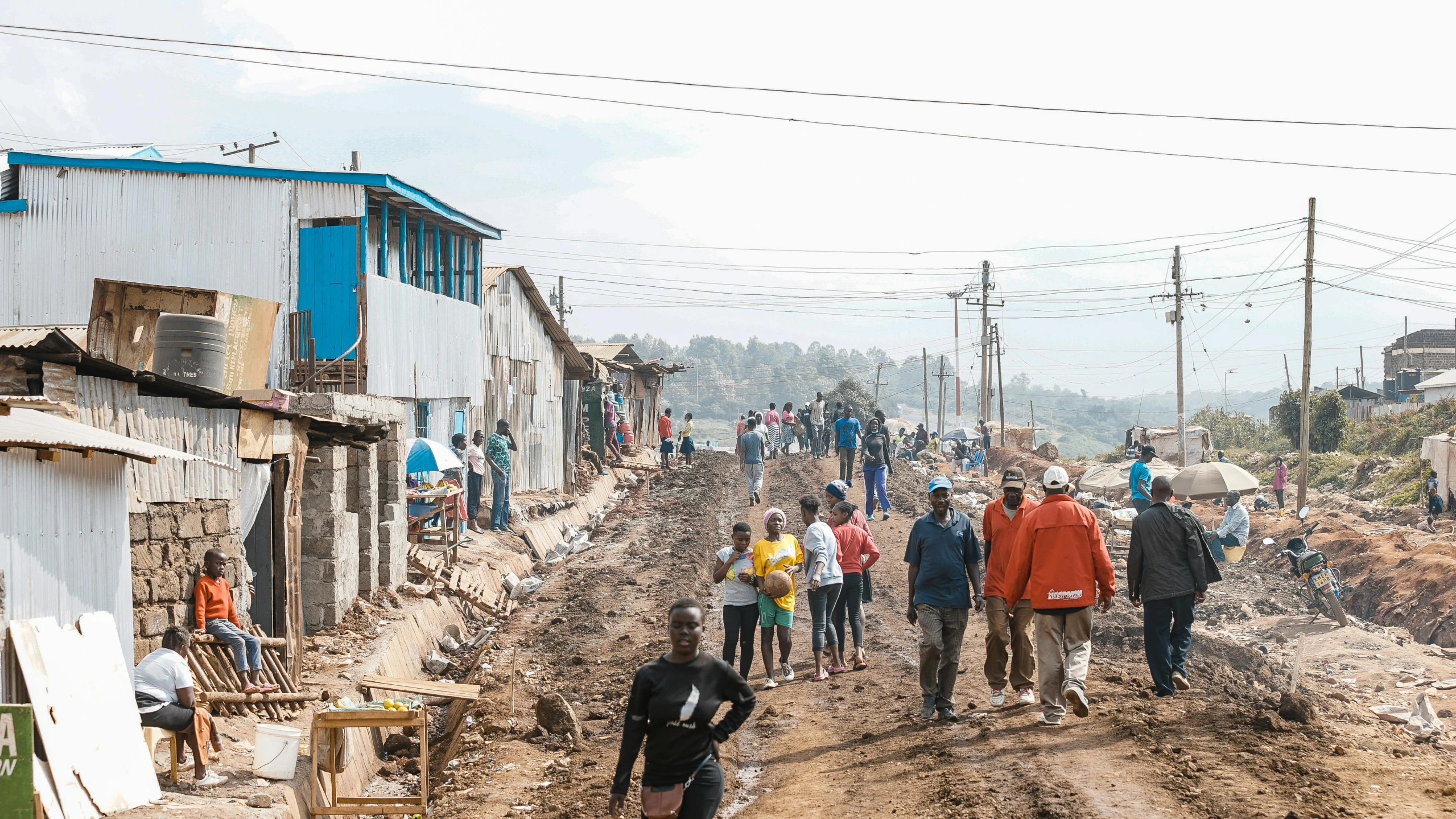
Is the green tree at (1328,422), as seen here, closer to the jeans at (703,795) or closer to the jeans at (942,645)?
the jeans at (942,645)

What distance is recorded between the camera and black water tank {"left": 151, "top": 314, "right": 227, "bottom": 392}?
1207 centimetres

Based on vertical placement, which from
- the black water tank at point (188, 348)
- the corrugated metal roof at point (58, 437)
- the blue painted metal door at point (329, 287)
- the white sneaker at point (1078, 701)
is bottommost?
the white sneaker at point (1078, 701)

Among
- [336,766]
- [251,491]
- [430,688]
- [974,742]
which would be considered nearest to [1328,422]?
[974,742]

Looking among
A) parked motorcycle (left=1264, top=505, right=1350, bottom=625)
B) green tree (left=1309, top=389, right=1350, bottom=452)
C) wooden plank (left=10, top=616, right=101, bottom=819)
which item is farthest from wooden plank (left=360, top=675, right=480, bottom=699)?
green tree (left=1309, top=389, right=1350, bottom=452)

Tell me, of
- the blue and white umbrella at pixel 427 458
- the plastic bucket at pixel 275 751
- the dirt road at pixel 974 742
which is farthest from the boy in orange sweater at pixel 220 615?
the blue and white umbrella at pixel 427 458

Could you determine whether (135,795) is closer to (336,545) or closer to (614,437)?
(336,545)

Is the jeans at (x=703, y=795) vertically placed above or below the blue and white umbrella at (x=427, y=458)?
below

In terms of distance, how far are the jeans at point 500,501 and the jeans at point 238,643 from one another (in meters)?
10.7

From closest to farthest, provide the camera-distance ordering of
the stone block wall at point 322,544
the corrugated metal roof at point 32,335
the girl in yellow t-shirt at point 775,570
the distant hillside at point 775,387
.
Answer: the corrugated metal roof at point 32,335
the girl in yellow t-shirt at point 775,570
the stone block wall at point 322,544
the distant hillside at point 775,387

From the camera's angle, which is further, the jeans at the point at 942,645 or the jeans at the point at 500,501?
the jeans at the point at 500,501

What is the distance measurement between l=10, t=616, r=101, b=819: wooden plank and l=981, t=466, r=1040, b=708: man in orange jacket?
250 inches

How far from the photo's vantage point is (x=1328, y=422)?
4884 centimetres

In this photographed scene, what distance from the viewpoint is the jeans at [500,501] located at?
21.0m

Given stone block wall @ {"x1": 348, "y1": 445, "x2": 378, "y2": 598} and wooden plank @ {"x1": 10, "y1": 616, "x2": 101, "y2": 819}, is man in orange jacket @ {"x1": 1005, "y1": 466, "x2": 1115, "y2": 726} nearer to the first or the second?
wooden plank @ {"x1": 10, "y1": 616, "x2": 101, "y2": 819}
